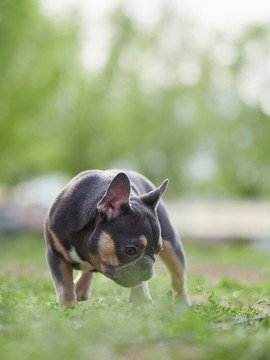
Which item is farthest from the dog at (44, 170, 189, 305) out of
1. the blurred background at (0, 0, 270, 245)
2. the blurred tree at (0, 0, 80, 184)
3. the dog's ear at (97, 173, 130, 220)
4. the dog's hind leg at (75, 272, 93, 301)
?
the blurred background at (0, 0, 270, 245)

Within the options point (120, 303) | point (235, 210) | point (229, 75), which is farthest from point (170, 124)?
point (120, 303)

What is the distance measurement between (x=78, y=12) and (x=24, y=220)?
41.3 feet

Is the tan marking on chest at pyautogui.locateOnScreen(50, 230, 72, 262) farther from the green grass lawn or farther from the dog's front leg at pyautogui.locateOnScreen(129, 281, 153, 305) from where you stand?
Answer: the dog's front leg at pyautogui.locateOnScreen(129, 281, 153, 305)

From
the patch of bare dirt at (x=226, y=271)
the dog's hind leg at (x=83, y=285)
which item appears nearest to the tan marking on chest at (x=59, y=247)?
the dog's hind leg at (x=83, y=285)

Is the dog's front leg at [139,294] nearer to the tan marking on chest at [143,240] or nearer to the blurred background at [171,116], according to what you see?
the tan marking on chest at [143,240]

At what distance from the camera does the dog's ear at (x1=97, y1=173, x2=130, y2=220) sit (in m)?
5.47

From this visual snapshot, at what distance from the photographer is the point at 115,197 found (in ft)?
18.3

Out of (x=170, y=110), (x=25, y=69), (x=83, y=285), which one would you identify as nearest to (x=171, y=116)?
(x=170, y=110)

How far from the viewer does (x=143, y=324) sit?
4355 millimetres

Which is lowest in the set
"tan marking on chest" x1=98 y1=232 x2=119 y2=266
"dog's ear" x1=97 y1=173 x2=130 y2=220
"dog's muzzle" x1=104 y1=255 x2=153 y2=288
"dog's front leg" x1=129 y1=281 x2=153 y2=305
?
"dog's front leg" x1=129 y1=281 x2=153 y2=305

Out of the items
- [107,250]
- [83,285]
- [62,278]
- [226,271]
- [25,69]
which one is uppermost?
[25,69]

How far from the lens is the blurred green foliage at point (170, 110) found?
116ft

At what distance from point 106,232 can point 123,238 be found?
201mm

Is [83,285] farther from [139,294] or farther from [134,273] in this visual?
[134,273]
